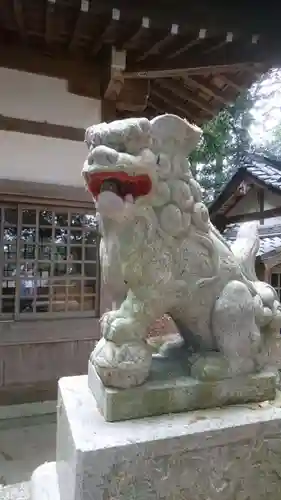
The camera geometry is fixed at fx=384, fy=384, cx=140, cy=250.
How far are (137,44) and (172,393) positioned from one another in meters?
3.06

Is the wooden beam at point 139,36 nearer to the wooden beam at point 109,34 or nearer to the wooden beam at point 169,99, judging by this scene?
the wooden beam at point 109,34

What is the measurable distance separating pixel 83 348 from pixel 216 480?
277 centimetres

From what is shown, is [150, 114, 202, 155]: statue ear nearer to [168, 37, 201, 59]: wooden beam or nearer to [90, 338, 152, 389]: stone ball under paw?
[90, 338, 152, 389]: stone ball under paw

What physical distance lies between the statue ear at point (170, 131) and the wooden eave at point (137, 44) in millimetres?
1950

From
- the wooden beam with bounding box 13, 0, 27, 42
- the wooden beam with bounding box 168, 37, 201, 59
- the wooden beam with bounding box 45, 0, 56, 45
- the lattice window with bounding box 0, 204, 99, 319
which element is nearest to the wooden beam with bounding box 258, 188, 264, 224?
the wooden beam with bounding box 168, 37, 201, 59

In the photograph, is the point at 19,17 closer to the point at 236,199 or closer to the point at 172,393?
the point at 172,393

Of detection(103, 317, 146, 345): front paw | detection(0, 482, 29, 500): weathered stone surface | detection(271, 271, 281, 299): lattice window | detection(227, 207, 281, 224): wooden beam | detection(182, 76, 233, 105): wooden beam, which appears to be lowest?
detection(0, 482, 29, 500): weathered stone surface

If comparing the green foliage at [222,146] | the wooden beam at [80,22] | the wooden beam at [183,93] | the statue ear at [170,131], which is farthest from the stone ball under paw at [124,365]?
the green foliage at [222,146]

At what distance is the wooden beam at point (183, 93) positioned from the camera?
4.19 m

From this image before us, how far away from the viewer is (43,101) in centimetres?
369

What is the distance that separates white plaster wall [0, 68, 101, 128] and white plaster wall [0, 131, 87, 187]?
21 cm

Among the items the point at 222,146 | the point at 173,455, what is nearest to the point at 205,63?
the point at 173,455

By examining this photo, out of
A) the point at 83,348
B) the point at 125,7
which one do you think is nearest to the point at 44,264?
the point at 83,348

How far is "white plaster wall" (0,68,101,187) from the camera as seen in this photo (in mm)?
3546
